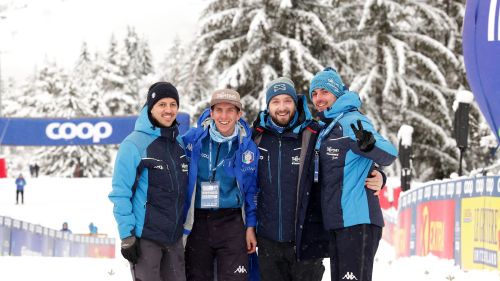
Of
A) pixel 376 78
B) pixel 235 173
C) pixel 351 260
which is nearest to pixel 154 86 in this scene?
pixel 235 173

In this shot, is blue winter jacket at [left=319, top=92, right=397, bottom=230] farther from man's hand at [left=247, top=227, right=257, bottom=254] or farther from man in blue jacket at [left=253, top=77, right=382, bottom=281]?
man's hand at [left=247, top=227, right=257, bottom=254]

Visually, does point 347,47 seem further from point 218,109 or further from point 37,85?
point 37,85

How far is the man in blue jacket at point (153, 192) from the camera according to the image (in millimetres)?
5145

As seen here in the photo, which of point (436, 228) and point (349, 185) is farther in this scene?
point (436, 228)

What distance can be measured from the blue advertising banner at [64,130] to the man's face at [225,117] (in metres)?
24.1

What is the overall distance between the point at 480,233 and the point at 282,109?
523 cm

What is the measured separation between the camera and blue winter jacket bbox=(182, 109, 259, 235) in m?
5.46

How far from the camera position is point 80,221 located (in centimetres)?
2980

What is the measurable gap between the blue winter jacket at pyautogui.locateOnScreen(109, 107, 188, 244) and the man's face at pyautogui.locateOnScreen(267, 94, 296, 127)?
0.82 metres

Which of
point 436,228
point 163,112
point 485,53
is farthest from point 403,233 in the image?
point 163,112

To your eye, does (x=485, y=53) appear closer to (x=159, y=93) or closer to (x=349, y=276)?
(x=349, y=276)

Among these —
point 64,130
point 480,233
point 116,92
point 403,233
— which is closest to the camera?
point 480,233

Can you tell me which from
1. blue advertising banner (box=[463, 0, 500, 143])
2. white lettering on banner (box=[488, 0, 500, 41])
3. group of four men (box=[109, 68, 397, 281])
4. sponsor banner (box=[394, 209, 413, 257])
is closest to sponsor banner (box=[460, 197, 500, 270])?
blue advertising banner (box=[463, 0, 500, 143])

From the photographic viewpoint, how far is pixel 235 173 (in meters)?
5.48
